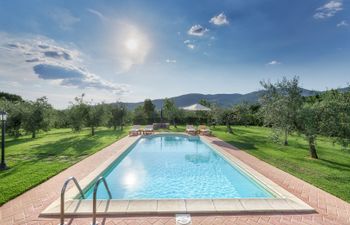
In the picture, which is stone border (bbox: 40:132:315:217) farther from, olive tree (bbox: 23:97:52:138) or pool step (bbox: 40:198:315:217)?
olive tree (bbox: 23:97:52:138)

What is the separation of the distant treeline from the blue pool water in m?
Result: 4.15

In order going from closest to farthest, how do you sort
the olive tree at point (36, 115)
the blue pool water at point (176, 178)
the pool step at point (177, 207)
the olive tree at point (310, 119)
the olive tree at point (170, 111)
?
1. the pool step at point (177, 207)
2. the blue pool water at point (176, 178)
3. the olive tree at point (310, 119)
4. the olive tree at point (36, 115)
5. the olive tree at point (170, 111)

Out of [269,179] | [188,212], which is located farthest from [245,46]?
[188,212]

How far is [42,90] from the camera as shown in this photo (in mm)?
21328

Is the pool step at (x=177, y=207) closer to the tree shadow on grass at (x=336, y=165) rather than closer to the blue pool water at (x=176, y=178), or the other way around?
the blue pool water at (x=176, y=178)

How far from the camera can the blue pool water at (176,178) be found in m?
6.14

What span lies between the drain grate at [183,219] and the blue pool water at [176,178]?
6.16 feet

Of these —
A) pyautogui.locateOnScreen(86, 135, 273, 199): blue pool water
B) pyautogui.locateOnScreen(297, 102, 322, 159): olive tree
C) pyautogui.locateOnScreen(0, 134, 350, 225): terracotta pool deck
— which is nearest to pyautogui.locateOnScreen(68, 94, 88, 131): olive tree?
pyautogui.locateOnScreen(86, 135, 273, 199): blue pool water

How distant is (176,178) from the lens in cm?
766

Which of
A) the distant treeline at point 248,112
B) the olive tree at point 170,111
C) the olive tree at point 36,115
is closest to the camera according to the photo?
the distant treeline at point 248,112

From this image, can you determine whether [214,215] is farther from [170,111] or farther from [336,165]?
[170,111]

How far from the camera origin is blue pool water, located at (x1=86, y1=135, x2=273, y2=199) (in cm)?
614

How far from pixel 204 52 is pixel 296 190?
44.3 ft

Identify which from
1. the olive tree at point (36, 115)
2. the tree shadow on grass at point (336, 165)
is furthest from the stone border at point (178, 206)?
the olive tree at point (36, 115)
